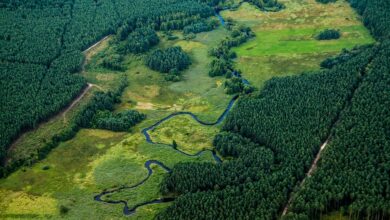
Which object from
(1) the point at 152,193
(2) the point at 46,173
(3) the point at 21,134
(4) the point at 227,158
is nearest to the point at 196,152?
(4) the point at 227,158

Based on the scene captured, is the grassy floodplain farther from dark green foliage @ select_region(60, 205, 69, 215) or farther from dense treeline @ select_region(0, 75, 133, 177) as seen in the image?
dense treeline @ select_region(0, 75, 133, 177)

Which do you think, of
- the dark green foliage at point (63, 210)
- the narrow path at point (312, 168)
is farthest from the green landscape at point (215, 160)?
the narrow path at point (312, 168)

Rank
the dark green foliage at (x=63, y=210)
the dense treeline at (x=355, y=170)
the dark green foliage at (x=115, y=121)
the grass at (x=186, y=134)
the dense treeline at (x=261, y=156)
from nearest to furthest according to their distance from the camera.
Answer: the dense treeline at (x=355, y=170) < the dense treeline at (x=261, y=156) < the dark green foliage at (x=63, y=210) < the grass at (x=186, y=134) < the dark green foliage at (x=115, y=121)

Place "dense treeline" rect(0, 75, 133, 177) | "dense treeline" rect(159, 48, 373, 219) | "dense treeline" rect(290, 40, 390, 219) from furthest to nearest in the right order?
"dense treeline" rect(0, 75, 133, 177) → "dense treeline" rect(159, 48, 373, 219) → "dense treeline" rect(290, 40, 390, 219)

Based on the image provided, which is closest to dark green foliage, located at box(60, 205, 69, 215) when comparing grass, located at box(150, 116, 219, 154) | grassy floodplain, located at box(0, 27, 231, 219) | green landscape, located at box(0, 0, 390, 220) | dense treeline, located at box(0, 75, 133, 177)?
green landscape, located at box(0, 0, 390, 220)

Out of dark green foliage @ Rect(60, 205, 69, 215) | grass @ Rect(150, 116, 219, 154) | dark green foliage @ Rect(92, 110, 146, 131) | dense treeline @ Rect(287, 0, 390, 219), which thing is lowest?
dark green foliage @ Rect(60, 205, 69, 215)

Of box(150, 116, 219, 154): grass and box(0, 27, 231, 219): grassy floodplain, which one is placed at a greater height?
box(150, 116, 219, 154): grass

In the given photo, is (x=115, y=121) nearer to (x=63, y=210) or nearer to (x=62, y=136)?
(x=62, y=136)

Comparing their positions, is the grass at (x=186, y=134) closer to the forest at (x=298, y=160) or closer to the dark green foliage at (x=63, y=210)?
the forest at (x=298, y=160)
